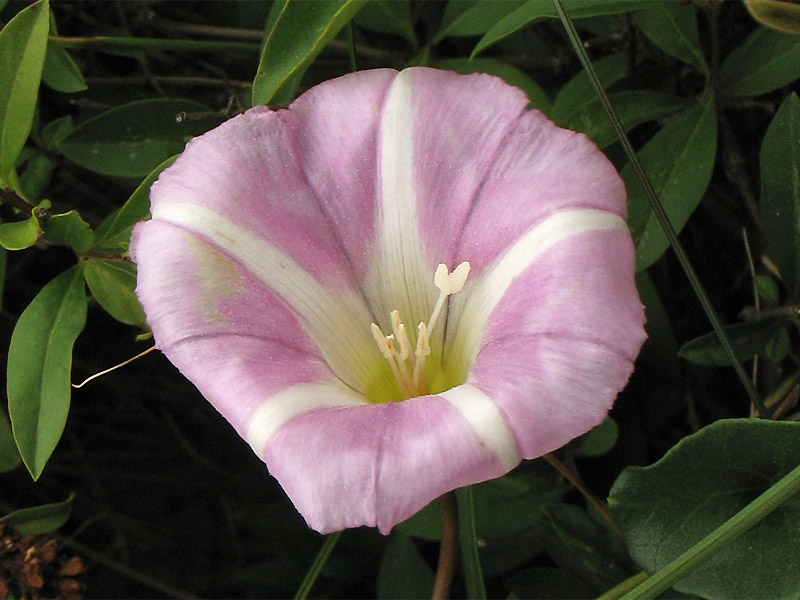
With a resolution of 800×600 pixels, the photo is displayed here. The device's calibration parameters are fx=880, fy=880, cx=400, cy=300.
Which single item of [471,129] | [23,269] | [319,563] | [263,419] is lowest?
[319,563]

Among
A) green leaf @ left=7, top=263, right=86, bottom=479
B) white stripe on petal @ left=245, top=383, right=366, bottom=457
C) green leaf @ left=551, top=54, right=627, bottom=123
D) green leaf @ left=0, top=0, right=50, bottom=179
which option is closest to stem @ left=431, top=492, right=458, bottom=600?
white stripe on petal @ left=245, top=383, right=366, bottom=457

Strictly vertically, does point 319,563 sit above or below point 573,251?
below

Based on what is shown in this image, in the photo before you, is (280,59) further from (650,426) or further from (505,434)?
(650,426)

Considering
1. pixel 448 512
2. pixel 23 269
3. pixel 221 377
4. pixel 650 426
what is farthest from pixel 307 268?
pixel 23 269

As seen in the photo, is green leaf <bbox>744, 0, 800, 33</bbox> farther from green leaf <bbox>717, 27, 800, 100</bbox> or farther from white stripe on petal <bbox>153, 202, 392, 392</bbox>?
white stripe on petal <bbox>153, 202, 392, 392</bbox>

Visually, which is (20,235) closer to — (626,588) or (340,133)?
(340,133)

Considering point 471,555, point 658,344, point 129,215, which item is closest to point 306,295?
point 129,215
